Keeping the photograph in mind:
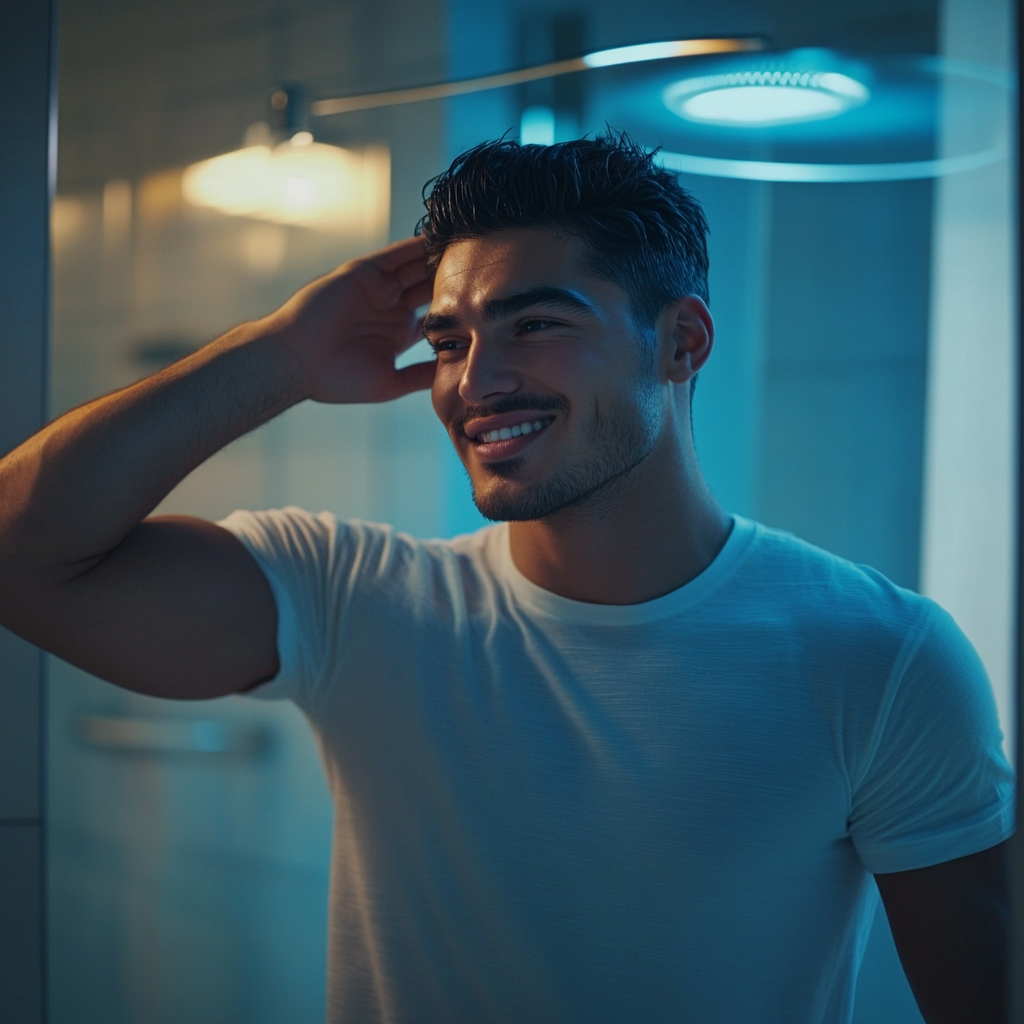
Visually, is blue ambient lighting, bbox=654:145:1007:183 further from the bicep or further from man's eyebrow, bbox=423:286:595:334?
the bicep

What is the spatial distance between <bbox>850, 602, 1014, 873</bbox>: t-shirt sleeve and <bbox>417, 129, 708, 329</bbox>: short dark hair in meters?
0.39

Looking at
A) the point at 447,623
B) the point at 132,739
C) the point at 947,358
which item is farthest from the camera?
the point at 132,739

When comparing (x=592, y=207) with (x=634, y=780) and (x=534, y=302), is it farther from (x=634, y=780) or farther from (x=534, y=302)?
(x=634, y=780)

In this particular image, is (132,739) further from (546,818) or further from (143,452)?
(546,818)

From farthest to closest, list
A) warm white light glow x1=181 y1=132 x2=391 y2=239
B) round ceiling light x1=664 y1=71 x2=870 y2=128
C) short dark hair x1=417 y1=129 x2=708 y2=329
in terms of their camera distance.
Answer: warm white light glow x1=181 y1=132 x2=391 y2=239
round ceiling light x1=664 y1=71 x2=870 y2=128
short dark hair x1=417 y1=129 x2=708 y2=329

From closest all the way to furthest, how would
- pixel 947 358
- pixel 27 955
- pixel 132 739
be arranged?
pixel 27 955 → pixel 947 358 → pixel 132 739

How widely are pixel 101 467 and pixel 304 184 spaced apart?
683 millimetres

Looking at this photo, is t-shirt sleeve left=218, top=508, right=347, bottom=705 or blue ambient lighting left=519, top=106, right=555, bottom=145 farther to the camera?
blue ambient lighting left=519, top=106, right=555, bottom=145

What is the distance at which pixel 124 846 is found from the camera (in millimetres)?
1343

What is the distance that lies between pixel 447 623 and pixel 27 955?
42 cm

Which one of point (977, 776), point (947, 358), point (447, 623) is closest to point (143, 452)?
point (447, 623)

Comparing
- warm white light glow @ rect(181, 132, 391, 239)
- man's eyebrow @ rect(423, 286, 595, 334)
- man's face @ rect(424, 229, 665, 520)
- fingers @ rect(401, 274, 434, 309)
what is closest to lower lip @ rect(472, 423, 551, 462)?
man's face @ rect(424, 229, 665, 520)

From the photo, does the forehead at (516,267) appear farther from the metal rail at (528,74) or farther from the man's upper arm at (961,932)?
the man's upper arm at (961,932)

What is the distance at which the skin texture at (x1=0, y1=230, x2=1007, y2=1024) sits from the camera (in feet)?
2.77
